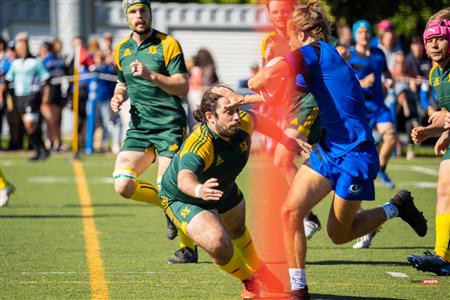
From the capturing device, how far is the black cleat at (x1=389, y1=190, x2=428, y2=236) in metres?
8.98

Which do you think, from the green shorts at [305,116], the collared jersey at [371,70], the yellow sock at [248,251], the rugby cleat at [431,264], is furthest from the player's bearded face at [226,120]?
the collared jersey at [371,70]

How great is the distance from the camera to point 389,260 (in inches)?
380

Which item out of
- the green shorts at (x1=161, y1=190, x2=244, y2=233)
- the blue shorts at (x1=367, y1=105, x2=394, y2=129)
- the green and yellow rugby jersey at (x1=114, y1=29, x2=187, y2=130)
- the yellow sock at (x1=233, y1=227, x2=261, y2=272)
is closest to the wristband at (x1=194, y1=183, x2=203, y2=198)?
the green shorts at (x1=161, y1=190, x2=244, y2=233)

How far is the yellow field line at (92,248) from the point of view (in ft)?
26.8

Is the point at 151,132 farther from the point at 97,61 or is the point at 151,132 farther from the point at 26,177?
the point at 97,61

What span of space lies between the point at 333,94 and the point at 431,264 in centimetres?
175

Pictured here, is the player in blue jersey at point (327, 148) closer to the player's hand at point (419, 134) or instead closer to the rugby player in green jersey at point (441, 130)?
the player's hand at point (419, 134)

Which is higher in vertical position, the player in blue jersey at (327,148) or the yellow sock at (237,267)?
the player in blue jersey at (327,148)

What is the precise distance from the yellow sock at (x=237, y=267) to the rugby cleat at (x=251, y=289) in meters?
0.04

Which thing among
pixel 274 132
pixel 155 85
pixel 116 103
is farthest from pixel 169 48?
pixel 274 132

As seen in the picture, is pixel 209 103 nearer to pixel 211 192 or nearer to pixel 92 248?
pixel 211 192

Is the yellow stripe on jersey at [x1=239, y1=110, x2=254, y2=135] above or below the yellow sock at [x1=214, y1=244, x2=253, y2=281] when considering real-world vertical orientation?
above

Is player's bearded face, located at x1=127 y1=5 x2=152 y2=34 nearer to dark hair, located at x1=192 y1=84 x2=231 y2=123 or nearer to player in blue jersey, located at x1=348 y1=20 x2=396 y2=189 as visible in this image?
dark hair, located at x1=192 y1=84 x2=231 y2=123

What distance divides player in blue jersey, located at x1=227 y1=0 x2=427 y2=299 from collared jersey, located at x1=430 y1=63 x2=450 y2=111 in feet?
3.57
